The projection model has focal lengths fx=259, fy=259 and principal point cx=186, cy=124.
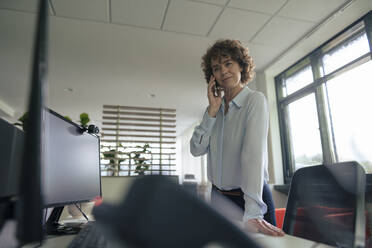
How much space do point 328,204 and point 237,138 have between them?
0.40 m

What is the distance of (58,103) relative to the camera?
5996 millimetres

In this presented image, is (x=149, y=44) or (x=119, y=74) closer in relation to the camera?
(x=149, y=44)

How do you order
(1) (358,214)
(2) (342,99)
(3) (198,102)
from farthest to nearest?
(3) (198,102), (2) (342,99), (1) (358,214)

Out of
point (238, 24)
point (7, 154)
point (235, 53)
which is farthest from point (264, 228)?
point (238, 24)

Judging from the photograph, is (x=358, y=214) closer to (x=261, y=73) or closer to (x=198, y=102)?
(x=261, y=73)

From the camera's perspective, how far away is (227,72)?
4.18 ft

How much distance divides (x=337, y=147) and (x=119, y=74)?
349cm

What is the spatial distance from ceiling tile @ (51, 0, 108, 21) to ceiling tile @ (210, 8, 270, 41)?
127 centimetres

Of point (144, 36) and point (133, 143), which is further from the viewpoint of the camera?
point (133, 143)

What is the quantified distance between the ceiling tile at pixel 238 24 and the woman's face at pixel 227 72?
1699 mm

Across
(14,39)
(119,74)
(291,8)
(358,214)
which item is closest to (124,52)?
(119,74)

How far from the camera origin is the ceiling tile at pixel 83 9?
2.62m

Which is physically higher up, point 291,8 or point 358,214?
point 291,8

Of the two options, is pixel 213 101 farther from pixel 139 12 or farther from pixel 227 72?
pixel 139 12
